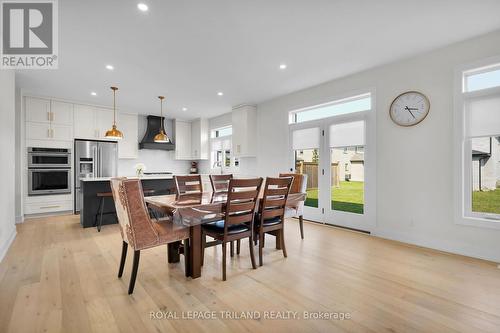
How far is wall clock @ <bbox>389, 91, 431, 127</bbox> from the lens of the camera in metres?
3.25

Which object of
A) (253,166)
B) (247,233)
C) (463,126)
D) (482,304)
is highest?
(463,126)

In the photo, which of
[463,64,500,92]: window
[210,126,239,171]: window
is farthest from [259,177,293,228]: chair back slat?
[210,126,239,171]: window

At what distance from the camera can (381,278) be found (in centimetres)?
233

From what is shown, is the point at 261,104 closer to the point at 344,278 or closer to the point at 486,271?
the point at 344,278

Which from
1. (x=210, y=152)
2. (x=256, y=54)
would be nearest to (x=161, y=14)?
(x=256, y=54)

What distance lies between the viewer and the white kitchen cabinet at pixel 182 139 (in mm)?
7434

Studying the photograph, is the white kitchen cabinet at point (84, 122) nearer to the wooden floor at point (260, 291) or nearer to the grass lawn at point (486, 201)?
the wooden floor at point (260, 291)

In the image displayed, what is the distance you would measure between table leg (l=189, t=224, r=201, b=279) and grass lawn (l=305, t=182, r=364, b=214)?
2.82m

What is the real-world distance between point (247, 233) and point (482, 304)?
6.55 feet

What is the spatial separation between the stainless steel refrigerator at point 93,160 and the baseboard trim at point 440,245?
233 inches

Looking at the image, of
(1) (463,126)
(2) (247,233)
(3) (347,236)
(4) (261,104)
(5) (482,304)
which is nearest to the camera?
(5) (482,304)

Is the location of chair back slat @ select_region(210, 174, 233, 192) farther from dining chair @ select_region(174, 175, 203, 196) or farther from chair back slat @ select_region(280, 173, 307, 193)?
chair back slat @ select_region(280, 173, 307, 193)

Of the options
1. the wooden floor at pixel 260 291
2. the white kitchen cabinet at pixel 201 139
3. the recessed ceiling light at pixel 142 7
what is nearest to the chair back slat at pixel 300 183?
the wooden floor at pixel 260 291

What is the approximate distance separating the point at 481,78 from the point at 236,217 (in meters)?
3.36
